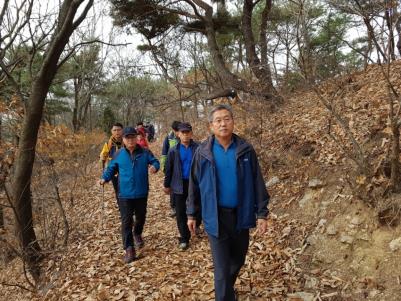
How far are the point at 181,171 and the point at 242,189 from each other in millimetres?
2394

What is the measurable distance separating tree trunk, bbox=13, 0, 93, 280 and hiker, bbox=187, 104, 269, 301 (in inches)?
152

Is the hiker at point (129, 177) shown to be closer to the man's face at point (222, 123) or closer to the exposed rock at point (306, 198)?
the man's face at point (222, 123)

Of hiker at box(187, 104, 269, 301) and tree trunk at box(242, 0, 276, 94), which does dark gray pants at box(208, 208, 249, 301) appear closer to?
hiker at box(187, 104, 269, 301)

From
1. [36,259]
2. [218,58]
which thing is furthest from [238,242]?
[218,58]

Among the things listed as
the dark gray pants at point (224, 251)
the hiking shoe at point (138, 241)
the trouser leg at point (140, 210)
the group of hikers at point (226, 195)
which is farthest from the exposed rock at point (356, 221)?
the hiking shoe at point (138, 241)

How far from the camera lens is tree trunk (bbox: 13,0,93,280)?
19.6 feet

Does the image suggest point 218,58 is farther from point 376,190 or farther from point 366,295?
point 366,295

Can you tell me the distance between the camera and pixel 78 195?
1228cm

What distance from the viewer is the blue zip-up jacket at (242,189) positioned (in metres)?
3.32

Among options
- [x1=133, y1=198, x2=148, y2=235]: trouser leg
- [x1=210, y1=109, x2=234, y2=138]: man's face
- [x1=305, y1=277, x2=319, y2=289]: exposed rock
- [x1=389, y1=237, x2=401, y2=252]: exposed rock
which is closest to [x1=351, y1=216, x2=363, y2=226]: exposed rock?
[x1=389, y1=237, x2=401, y2=252]: exposed rock

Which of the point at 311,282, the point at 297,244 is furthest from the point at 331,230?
the point at 311,282

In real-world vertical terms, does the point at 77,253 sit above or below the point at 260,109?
below

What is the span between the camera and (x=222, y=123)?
329 cm

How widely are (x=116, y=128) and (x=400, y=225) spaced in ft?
16.1
